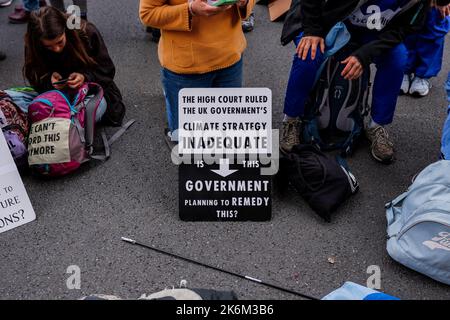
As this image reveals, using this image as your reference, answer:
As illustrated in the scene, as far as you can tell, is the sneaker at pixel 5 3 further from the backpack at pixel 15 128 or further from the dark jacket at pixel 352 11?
the dark jacket at pixel 352 11

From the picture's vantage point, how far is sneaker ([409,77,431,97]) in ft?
8.98

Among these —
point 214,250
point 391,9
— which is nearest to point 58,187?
point 214,250

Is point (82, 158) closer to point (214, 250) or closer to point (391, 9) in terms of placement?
point (214, 250)

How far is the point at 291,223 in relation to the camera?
6.57 ft

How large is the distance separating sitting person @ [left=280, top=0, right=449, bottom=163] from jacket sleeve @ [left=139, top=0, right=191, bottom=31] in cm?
59

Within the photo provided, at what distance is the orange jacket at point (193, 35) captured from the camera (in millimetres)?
1822

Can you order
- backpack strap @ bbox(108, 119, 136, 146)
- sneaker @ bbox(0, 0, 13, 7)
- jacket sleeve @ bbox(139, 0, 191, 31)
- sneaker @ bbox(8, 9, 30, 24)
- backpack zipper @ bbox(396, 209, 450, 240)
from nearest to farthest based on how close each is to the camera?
backpack zipper @ bbox(396, 209, 450, 240), jacket sleeve @ bbox(139, 0, 191, 31), backpack strap @ bbox(108, 119, 136, 146), sneaker @ bbox(8, 9, 30, 24), sneaker @ bbox(0, 0, 13, 7)

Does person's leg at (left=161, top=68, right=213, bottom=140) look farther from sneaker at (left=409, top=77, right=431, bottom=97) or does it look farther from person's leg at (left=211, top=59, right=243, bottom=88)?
sneaker at (left=409, top=77, right=431, bottom=97)

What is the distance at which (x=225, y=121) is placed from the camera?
6.34 ft

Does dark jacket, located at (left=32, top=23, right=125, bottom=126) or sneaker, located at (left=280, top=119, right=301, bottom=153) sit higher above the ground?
dark jacket, located at (left=32, top=23, right=125, bottom=126)

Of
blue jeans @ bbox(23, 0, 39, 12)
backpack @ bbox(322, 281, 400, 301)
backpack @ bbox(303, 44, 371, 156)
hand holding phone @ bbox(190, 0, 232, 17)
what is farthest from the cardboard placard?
blue jeans @ bbox(23, 0, 39, 12)

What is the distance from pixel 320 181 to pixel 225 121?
1.57ft

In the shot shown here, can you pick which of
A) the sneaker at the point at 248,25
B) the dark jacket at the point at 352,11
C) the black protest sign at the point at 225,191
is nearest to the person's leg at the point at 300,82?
the dark jacket at the point at 352,11
